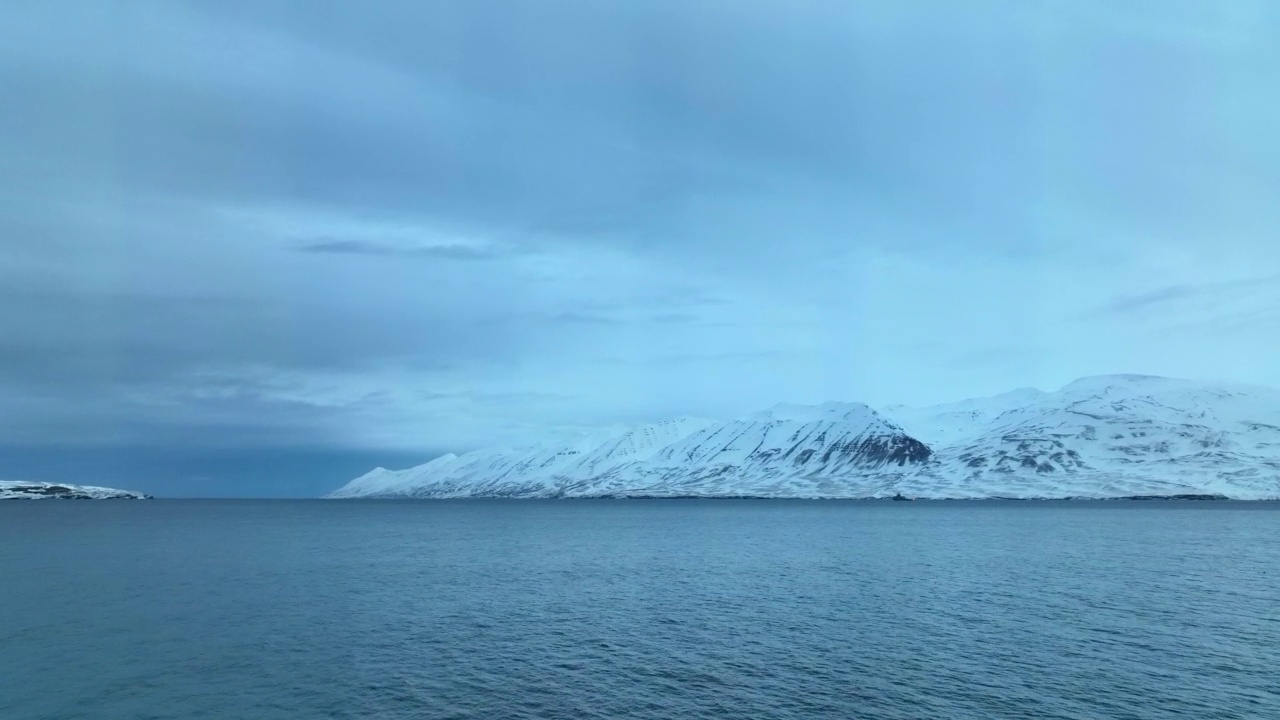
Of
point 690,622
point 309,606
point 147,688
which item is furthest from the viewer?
point 309,606

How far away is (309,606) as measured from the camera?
272 ft

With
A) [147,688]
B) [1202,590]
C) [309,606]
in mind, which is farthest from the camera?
[1202,590]

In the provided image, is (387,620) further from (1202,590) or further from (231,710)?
(1202,590)

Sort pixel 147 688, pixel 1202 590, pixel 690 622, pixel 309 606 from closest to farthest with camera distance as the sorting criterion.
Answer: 1. pixel 147 688
2. pixel 690 622
3. pixel 309 606
4. pixel 1202 590

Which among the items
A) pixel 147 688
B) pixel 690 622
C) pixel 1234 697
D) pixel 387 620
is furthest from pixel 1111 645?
pixel 147 688

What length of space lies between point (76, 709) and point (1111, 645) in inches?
2800

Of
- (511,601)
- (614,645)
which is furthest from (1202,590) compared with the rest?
(511,601)

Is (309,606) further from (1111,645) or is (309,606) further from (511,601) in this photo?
(1111,645)

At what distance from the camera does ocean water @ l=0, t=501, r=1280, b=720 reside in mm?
48094

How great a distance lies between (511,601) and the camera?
86.3 m

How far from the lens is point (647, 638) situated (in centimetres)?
6606

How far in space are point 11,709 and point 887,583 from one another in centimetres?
8525

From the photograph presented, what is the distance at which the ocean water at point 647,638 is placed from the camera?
158ft

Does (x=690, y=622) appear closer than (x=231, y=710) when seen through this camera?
No
